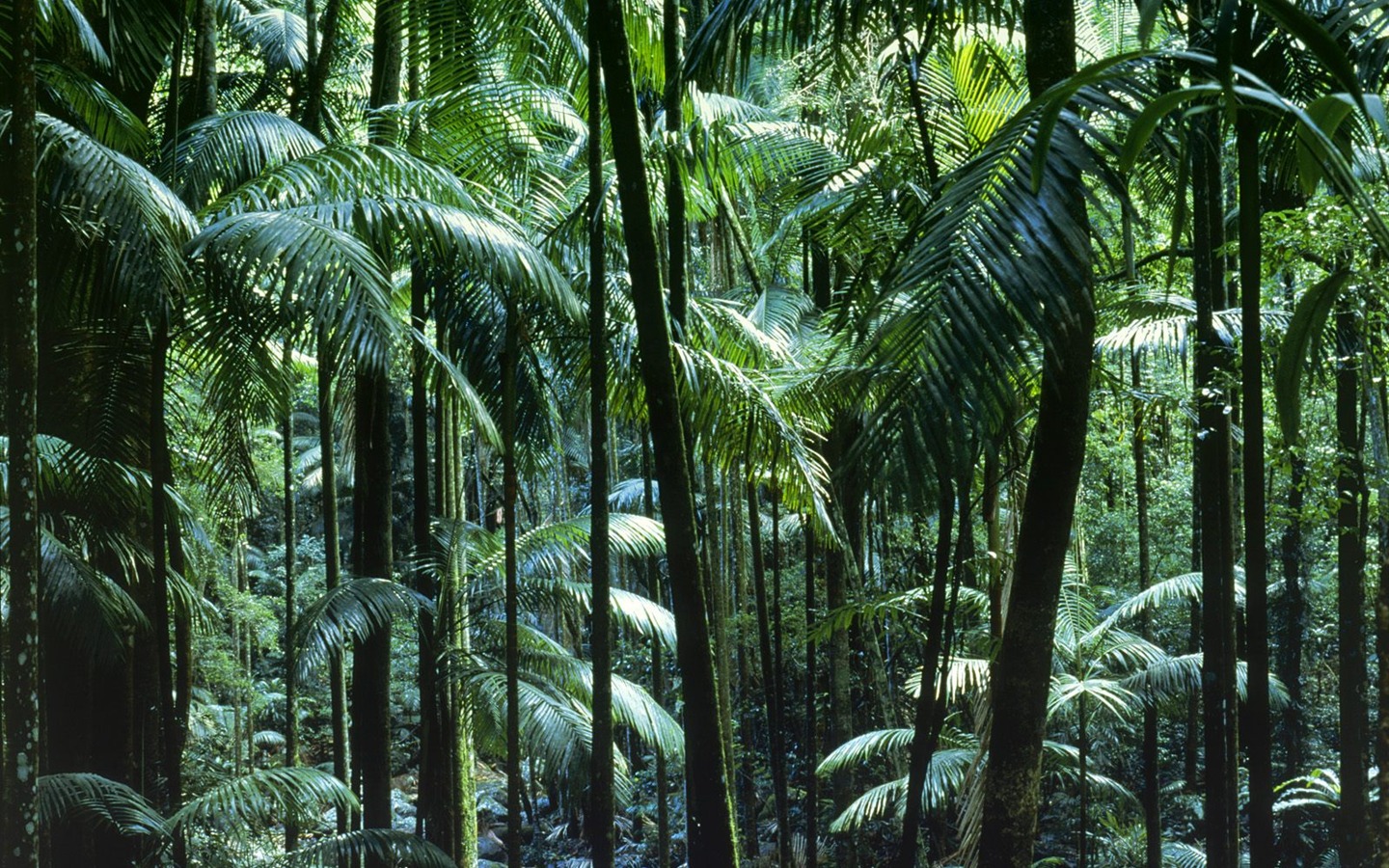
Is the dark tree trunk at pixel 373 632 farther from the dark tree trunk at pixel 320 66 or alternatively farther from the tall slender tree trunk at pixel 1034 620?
the tall slender tree trunk at pixel 1034 620

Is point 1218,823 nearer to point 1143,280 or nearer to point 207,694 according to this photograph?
point 1143,280

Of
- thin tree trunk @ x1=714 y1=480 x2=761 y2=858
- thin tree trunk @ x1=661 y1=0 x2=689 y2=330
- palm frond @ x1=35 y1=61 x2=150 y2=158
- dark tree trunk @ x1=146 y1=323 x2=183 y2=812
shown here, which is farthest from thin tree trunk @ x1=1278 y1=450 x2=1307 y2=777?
palm frond @ x1=35 y1=61 x2=150 y2=158

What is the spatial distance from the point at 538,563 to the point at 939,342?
5560mm

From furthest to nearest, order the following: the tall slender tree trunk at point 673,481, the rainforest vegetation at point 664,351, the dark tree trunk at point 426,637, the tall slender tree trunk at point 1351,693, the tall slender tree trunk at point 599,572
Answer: the tall slender tree trunk at point 1351,693
the dark tree trunk at point 426,637
the tall slender tree trunk at point 599,572
the tall slender tree trunk at point 673,481
the rainforest vegetation at point 664,351

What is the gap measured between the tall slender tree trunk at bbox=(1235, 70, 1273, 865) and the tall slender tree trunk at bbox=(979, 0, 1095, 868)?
1.76 feet

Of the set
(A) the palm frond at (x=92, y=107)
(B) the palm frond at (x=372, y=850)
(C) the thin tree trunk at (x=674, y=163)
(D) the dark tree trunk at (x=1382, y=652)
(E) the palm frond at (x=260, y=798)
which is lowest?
(B) the palm frond at (x=372, y=850)

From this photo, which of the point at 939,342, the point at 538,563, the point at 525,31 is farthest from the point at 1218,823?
the point at 525,31

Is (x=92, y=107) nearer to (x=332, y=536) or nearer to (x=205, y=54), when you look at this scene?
(x=205, y=54)

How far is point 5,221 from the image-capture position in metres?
4.13

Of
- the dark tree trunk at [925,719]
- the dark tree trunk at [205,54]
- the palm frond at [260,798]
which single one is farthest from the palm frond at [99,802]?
the dark tree trunk at [205,54]

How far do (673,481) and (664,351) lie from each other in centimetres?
58

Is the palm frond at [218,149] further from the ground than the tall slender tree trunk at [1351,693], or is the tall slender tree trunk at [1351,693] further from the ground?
the palm frond at [218,149]

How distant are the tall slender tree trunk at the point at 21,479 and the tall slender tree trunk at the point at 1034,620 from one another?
11.1 ft

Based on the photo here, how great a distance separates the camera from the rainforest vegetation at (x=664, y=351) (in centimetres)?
355
